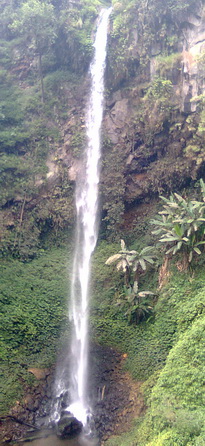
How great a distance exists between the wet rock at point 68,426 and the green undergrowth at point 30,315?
1.76 meters

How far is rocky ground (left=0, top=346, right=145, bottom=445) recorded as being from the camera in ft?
37.7

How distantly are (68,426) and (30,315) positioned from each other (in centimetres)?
448

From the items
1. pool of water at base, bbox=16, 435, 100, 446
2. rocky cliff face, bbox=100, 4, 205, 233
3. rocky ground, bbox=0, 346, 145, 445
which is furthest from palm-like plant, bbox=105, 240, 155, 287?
pool of water at base, bbox=16, 435, 100, 446

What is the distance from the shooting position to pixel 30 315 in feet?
48.4

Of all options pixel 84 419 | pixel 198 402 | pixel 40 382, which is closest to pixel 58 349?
pixel 40 382

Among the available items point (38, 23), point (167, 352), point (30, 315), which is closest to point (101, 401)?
point (167, 352)

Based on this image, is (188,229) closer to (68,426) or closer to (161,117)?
(161,117)

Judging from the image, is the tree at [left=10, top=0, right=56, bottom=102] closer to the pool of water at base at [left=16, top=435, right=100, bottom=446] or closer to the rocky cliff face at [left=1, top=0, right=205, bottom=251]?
the rocky cliff face at [left=1, top=0, right=205, bottom=251]

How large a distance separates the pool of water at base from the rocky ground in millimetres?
298

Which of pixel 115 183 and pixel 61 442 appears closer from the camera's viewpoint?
pixel 61 442

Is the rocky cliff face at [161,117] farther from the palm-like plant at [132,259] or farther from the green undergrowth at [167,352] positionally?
the green undergrowth at [167,352]

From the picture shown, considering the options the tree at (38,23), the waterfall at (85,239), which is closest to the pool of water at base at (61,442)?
the waterfall at (85,239)

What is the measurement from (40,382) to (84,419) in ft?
6.63

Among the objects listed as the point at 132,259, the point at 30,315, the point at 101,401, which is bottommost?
the point at 101,401
